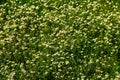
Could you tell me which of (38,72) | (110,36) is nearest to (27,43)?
(38,72)

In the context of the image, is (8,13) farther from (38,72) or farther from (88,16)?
(38,72)

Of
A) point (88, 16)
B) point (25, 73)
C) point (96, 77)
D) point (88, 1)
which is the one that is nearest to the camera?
point (96, 77)

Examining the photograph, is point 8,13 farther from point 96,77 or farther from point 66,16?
point 96,77

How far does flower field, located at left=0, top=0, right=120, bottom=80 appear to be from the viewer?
8945mm

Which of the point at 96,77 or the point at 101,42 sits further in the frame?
the point at 101,42

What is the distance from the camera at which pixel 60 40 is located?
10039 mm

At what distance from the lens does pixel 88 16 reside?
1084cm

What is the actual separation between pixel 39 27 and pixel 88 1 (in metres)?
1.79

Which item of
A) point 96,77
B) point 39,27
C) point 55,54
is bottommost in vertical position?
point 96,77

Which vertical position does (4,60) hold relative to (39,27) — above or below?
below

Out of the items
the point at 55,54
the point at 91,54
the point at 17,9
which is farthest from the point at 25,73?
the point at 17,9

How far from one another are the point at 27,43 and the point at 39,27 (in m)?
0.87

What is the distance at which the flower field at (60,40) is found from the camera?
29.3ft

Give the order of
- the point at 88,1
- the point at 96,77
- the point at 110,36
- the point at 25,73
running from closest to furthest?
the point at 96,77, the point at 25,73, the point at 110,36, the point at 88,1
